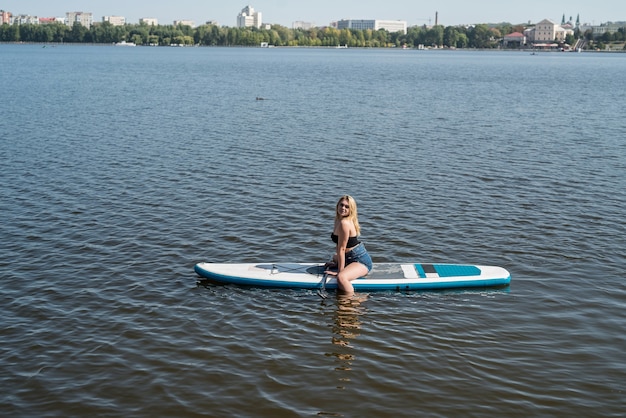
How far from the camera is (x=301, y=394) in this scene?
11180 millimetres

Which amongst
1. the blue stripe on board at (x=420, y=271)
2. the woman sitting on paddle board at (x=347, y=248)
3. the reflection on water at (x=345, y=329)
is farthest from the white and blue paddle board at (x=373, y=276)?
the reflection on water at (x=345, y=329)

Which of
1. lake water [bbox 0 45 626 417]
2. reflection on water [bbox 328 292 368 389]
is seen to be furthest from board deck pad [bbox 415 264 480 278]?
reflection on water [bbox 328 292 368 389]

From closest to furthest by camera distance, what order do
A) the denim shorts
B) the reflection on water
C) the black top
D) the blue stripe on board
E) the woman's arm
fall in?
the reflection on water < the woman's arm < the black top < the denim shorts < the blue stripe on board

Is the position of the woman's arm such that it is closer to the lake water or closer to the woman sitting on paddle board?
the woman sitting on paddle board

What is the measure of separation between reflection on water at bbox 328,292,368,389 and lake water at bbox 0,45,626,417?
0.21 ft

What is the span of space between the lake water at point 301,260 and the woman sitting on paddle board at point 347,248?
61 centimetres

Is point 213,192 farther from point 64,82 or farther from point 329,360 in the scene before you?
point 64,82

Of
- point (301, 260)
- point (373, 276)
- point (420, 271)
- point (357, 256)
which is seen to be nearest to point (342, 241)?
point (357, 256)

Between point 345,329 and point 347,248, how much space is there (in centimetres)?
229

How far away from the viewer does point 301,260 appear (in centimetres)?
1753

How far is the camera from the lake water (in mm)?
11336

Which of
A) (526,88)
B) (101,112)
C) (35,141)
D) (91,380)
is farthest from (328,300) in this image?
(526,88)

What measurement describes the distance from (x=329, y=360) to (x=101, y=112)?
38.8 meters

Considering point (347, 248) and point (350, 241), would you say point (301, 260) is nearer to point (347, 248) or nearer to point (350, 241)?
point (347, 248)
